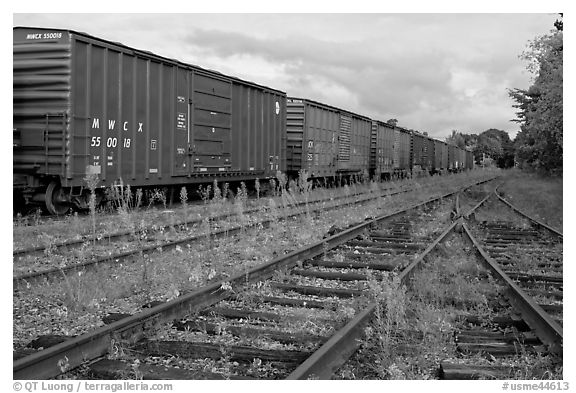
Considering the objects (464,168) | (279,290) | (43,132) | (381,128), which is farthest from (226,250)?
(464,168)

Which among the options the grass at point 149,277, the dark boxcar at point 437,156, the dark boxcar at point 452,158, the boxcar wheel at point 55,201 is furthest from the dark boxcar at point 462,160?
the grass at point 149,277

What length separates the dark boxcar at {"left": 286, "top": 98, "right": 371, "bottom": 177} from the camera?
73.0 ft

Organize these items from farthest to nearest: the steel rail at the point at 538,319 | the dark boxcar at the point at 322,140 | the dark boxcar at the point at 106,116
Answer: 1. the dark boxcar at the point at 322,140
2. the dark boxcar at the point at 106,116
3. the steel rail at the point at 538,319

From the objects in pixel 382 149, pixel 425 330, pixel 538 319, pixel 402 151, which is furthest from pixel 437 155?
pixel 425 330

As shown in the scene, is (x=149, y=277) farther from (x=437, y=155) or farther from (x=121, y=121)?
(x=437, y=155)

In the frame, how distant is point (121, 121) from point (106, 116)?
1.69 feet

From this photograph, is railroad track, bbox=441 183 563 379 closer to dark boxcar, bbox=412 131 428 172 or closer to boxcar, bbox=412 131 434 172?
boxcar, bbox=412 131 434 172

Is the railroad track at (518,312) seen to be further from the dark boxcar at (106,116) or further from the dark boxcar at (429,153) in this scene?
the dark boxcar at (429,153)

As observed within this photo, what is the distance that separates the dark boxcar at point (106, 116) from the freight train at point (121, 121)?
0.07 feet

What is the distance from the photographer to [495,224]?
13633 mm

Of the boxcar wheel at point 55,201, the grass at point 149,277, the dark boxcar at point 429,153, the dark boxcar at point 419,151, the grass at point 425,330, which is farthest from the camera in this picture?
the dark boxcar at point 429,153

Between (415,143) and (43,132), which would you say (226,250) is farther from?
(415,143)

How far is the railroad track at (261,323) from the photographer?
3.75m

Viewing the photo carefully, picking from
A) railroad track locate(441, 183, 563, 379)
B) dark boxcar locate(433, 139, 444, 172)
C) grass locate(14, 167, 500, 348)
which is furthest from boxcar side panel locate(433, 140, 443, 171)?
grass locate(14, 167, 500, 348)
